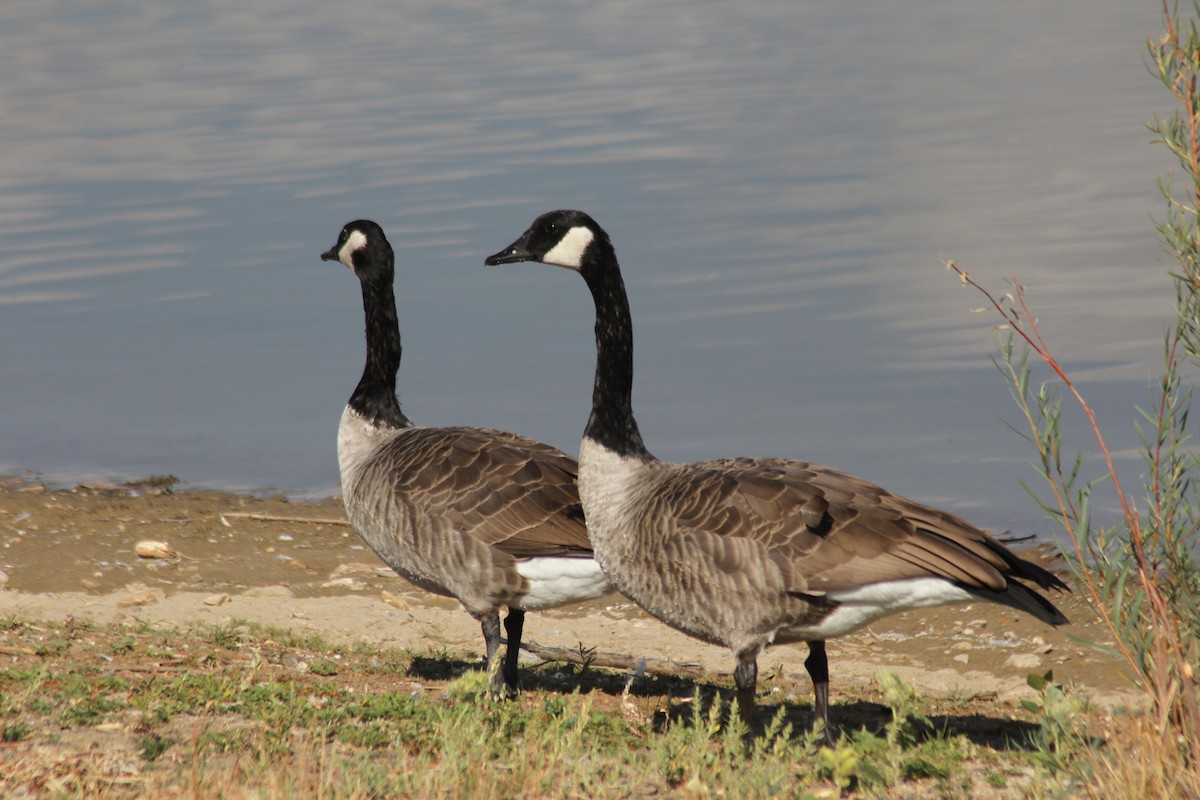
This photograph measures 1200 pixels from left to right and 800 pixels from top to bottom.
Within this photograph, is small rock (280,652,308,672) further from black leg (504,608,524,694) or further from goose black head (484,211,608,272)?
goose black head (484,211,608,272)

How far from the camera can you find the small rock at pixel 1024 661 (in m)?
7.76

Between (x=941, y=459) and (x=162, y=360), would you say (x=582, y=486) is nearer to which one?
(x=941, y=459)

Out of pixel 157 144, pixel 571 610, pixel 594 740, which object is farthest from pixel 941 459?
pixel 157 144

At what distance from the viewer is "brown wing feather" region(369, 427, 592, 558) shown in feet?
23.2

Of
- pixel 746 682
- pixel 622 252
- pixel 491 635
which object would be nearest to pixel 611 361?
pixel 491 635

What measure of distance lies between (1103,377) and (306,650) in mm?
7442

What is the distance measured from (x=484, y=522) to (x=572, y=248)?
58.0 inches

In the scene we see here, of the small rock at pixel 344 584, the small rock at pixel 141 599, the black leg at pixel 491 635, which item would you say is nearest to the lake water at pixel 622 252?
the small rock at pixel 344 584

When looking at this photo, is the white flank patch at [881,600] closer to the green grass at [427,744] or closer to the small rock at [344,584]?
the green grass at [427,744]

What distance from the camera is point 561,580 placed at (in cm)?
708

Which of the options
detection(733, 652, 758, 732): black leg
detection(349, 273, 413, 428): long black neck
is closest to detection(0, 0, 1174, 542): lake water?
detection(349, 273, 413, 428): long black neck

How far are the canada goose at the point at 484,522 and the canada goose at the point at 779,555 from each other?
0.48 metres

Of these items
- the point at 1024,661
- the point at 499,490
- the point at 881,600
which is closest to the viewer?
the point at 881,600

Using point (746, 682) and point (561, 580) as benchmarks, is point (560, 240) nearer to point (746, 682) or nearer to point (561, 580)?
point (561, 580)
